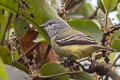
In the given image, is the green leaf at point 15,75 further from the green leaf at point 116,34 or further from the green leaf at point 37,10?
the green leaf at point 116,34

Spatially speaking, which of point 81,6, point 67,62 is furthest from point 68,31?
point 81,6

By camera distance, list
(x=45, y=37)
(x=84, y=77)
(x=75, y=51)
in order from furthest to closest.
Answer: (x=45, y=37) < (x=75, y=51) < (x=84, y=77)

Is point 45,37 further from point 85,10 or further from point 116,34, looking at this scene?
point 85,10

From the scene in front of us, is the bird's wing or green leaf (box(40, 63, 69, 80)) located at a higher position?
the bird's wing

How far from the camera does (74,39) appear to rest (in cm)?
236

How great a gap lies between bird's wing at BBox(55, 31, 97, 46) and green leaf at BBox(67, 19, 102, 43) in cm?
7

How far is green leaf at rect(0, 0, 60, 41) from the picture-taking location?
2211 millimetres

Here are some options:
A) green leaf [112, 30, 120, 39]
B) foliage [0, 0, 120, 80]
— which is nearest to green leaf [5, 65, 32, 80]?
foliage [0, 0, 120, 80]

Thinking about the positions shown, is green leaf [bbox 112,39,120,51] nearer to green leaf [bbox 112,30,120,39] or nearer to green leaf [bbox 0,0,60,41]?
green leaf [bbox 112,30,120,39]

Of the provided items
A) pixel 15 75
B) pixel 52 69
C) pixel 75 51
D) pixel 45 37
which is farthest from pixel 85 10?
pixel 15 75

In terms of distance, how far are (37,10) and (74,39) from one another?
0.36 metres

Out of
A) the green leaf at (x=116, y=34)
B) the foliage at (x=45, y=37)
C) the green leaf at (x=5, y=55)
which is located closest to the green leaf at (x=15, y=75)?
the foliage at (x=45, y=37)

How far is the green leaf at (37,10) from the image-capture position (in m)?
2.21

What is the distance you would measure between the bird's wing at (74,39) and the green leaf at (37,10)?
0.46ft
